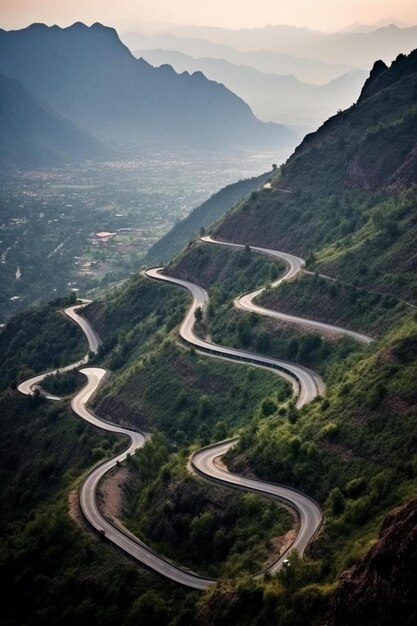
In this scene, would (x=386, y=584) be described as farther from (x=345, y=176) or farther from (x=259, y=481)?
(x=345, y=176)

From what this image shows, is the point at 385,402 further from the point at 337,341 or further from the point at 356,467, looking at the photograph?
the point at 337,341

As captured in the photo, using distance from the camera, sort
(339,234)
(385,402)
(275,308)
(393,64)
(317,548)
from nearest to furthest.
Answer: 1. (317,548)
2. (385,402)
3. (275,308)
4. (339,234)
5. (393,64)

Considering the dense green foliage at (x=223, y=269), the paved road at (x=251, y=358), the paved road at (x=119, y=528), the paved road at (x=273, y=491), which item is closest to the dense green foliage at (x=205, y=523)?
the paved road at (x=273, y=491)

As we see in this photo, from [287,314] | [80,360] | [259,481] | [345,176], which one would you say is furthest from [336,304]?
[80,360]

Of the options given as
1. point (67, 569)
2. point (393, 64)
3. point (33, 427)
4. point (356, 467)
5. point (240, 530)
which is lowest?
point (33, 427)

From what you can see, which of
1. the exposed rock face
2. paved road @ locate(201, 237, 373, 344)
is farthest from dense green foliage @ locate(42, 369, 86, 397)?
the exposed rock face

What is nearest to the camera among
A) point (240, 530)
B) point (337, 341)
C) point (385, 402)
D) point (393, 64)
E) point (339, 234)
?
point (240, 530)

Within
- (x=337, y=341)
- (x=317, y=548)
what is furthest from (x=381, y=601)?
(x=337, y=341)

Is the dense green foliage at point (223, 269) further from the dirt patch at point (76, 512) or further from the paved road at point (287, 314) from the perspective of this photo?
the dirt patch at point (76, 512)

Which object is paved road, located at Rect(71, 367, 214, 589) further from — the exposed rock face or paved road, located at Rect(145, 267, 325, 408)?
the exposed rock face
